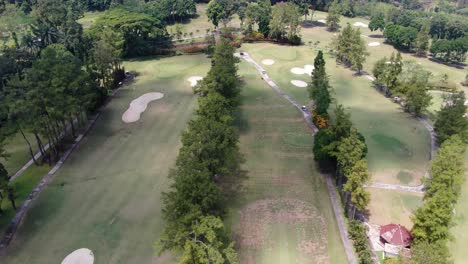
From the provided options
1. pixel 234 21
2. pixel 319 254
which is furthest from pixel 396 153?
pixel 234 21

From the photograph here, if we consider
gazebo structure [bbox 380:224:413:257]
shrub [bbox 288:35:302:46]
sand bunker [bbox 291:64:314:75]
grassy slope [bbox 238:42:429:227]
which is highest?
shrub [bbox 288:35:302:46]

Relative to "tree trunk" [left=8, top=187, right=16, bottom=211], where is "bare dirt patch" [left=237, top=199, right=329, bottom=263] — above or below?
below

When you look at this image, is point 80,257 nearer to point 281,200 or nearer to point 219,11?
point 281,200

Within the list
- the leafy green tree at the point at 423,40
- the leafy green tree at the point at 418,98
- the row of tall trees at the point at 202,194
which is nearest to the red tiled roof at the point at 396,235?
the row of tall trees at the point at 202,194

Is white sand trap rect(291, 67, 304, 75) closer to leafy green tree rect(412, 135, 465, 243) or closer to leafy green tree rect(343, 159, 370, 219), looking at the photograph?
leafy green tree rect(412, 135, 465, 243)

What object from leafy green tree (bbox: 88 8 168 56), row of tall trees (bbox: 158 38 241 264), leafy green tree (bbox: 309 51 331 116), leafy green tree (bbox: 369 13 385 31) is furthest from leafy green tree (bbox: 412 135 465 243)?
leafy green tree (bbox: 369 13 385 31)

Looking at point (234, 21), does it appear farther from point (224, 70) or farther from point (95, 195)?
point (95, 195)

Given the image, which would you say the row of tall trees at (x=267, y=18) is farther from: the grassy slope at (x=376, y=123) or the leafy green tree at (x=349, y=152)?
the leafy green tree at (x=349, y=152)
